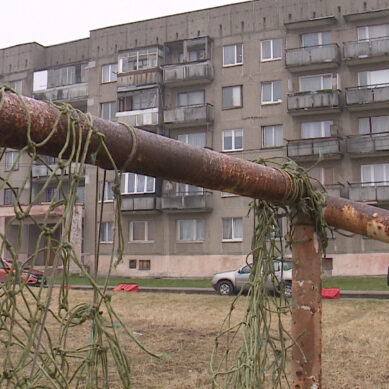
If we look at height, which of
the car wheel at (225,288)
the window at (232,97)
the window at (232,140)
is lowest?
the car wheel at (225,288)

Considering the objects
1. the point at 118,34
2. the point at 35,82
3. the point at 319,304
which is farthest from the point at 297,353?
the point at 35,82

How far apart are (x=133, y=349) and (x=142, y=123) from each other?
92.9 feet

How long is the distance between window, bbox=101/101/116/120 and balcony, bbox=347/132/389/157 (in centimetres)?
1588

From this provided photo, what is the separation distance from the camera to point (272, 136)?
3300 centimetres

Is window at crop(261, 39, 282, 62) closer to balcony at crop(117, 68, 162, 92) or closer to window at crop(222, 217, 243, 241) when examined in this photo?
balcony at crop(117, 68, 162, 92)

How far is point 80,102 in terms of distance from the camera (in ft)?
133

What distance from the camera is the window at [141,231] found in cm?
3509

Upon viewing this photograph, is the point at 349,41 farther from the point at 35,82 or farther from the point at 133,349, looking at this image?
the point at 133,349

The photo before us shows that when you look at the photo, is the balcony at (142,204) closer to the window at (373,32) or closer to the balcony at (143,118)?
the balcony at (143,118)

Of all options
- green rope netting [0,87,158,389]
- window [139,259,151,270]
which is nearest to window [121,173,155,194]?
window [139,259,151,270]

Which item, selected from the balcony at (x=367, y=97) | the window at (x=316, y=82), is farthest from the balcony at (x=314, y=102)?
the window at (x=316, y=82)

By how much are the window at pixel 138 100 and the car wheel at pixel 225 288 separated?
53.0 feet

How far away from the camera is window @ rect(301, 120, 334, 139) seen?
3156 cm

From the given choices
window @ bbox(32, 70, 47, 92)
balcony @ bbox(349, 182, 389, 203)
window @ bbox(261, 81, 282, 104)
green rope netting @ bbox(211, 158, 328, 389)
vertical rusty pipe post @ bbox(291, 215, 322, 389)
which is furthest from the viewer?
window @ bbox(32, 70, 47, 92)
